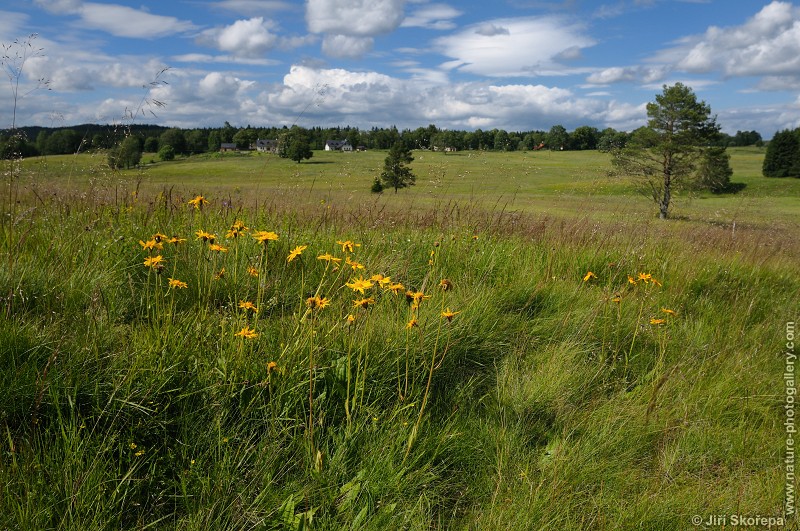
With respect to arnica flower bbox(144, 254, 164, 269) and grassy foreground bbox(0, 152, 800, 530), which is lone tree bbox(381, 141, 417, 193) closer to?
grassy foreground bbox(0, 152, 800, 530)

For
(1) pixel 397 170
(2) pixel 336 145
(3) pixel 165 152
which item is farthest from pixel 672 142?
(2) pixel 336 145

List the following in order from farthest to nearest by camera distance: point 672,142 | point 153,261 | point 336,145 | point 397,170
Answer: point 336,145 → point 397,170 → point 672,142 → point 153,261

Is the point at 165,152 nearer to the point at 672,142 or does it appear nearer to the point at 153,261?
the point at 153,261

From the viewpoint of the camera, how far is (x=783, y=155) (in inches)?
2606

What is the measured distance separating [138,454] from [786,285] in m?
6.75

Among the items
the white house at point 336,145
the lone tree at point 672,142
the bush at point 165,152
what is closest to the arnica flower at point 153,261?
the bush at point 165,152

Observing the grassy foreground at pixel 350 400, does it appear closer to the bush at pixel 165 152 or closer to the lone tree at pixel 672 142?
the bush at pixel 165 152

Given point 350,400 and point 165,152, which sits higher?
point 165,152

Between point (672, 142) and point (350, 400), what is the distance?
40.5 m

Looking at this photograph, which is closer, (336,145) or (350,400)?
(350,400)

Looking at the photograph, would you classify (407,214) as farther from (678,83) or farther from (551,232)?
(678,83)

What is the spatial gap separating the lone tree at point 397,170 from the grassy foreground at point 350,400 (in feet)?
132

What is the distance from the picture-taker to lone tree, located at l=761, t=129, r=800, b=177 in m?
64.7

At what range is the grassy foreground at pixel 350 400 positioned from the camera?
1907 mm
